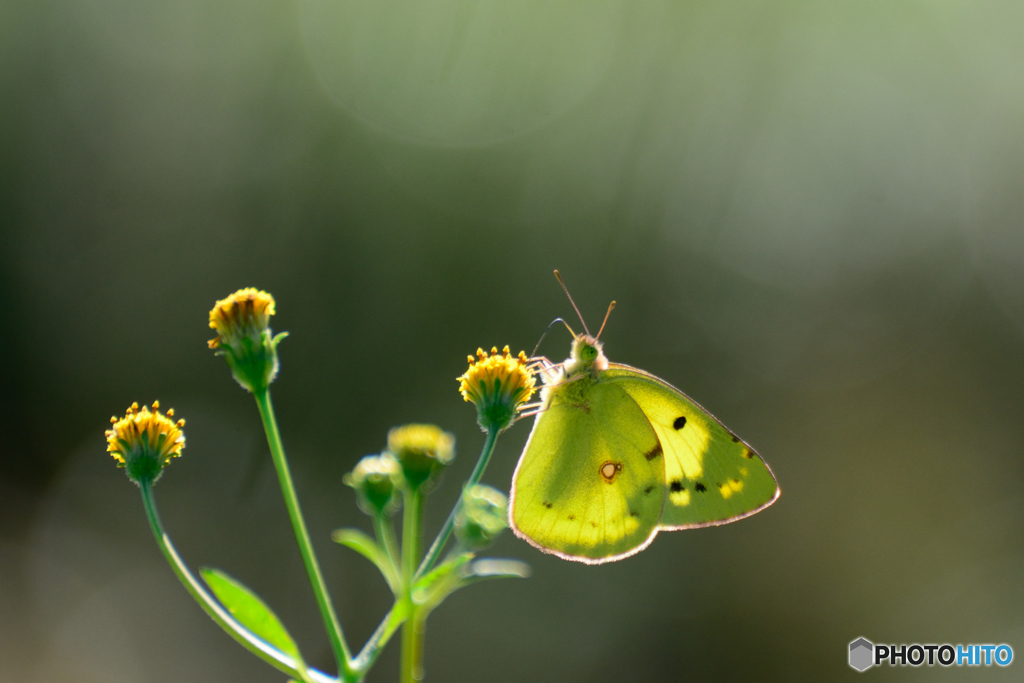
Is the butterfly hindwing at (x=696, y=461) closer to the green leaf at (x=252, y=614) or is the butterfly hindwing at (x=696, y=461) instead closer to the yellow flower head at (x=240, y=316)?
the yellow flower head at (x=240, y=316)

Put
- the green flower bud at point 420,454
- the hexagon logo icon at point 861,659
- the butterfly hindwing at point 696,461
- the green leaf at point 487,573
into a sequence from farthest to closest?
the hexagon logo icon at point 861,659, the butterfly hindwing at point 696,461, the green flower bud at point 420,454, the green leaf at point 487,573

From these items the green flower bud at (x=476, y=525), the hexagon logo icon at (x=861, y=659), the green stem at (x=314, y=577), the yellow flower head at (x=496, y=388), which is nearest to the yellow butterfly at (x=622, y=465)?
the yellow flower head at (x=496, y=388)

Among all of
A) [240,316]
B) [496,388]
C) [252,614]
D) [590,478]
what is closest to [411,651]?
[252,614]

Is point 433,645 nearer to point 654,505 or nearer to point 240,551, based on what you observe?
point 240,551

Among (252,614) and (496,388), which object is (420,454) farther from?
(252,614)

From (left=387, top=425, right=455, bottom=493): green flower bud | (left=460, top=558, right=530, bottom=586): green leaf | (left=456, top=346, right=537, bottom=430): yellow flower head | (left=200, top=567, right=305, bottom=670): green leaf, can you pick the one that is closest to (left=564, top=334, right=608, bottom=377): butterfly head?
(left=456, top=346, right=537, bottom=430): yellow flower head

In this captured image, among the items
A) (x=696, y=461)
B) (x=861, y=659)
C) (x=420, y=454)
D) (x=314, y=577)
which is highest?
(x=696, y=461)
